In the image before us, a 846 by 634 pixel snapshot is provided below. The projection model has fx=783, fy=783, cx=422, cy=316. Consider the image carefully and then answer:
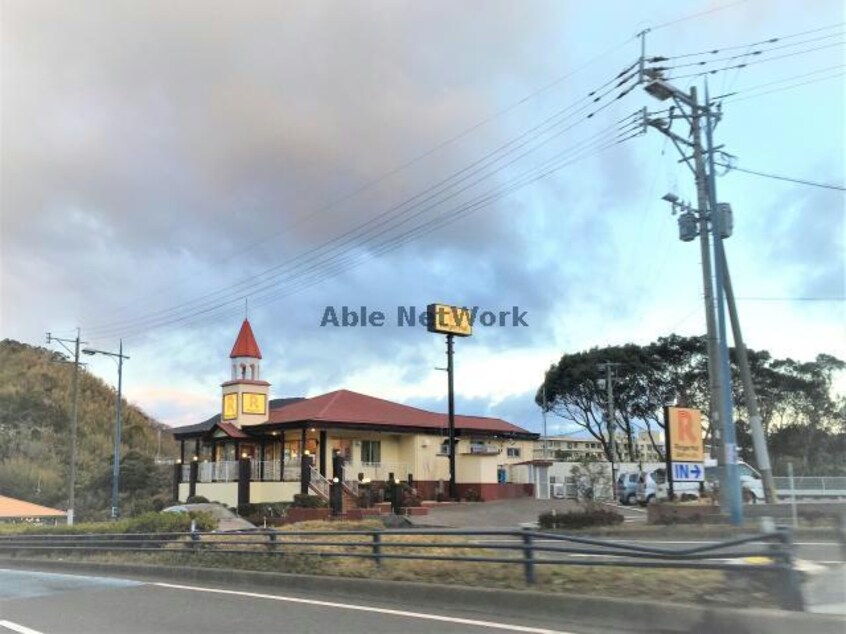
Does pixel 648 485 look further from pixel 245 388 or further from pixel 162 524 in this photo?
pixel 162 524

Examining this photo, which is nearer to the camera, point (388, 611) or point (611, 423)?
point (388, 611)

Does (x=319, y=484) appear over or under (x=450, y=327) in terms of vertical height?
under

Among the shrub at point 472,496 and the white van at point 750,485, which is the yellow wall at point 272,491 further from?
the white van at point 750,485

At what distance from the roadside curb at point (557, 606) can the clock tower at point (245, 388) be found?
2992cm

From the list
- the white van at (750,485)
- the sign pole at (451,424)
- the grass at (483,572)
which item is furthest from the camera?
the sign pole at (451,424)

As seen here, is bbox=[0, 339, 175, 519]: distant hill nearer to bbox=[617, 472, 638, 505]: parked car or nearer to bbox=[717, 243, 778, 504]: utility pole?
bbox=[617, 472, 638, 505]: parked car

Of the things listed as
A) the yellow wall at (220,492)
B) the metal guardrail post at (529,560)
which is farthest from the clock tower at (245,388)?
the metal guardrail post at (529,560)

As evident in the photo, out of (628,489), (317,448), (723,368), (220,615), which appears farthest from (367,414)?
(220,615)

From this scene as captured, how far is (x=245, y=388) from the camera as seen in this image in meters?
44.3

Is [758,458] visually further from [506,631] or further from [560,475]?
[560,475]

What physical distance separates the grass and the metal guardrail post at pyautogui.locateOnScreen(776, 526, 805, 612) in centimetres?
20

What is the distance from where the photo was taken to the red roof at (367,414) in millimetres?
42062

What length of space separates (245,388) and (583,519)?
24.7m

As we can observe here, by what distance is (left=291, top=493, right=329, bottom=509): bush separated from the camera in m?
→ 35.8
